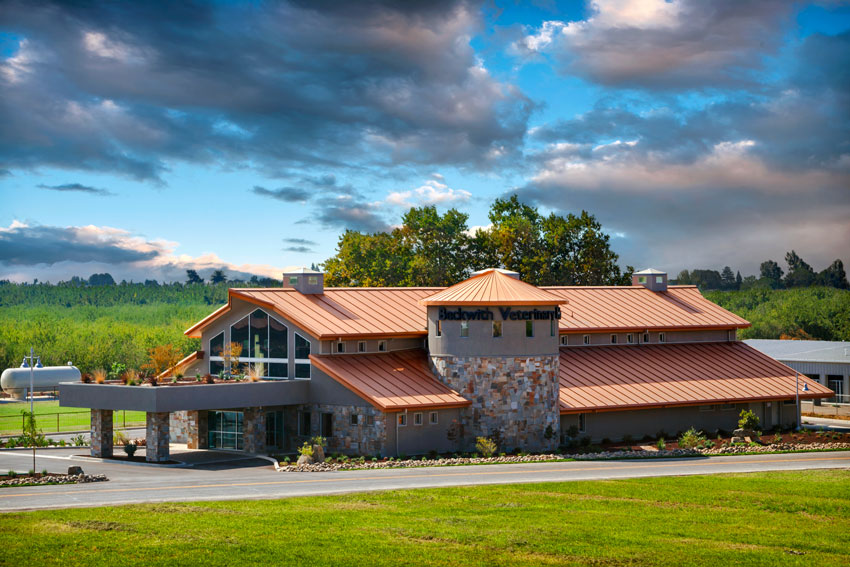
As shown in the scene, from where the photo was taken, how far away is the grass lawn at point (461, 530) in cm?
2236

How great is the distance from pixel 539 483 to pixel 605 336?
2414cm

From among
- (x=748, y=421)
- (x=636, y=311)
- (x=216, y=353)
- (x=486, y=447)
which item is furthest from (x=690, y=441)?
(x=216, y=353)

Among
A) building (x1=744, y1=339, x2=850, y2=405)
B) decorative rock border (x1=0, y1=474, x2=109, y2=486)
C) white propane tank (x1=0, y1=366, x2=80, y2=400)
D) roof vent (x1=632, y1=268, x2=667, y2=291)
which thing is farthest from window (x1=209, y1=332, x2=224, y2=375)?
building (x1=744, y1=339, x2=850, y2=405)

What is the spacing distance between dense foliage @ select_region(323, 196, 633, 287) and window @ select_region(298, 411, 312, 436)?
41.3 m

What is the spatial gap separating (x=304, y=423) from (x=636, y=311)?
24.9 m

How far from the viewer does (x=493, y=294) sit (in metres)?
48.1

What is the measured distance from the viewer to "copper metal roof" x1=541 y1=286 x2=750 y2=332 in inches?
2276

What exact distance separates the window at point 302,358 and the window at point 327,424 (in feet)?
7.60

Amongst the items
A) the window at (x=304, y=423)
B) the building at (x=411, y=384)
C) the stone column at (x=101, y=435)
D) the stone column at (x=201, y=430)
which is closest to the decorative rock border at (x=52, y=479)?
the building at (x=411, y=384)

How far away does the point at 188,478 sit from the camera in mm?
36656

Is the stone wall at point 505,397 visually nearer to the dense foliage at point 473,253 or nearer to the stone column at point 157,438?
the stone column at point 157,438

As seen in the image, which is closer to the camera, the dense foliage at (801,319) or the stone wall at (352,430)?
the stone wall at (352,430)

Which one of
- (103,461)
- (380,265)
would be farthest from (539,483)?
(380,265)

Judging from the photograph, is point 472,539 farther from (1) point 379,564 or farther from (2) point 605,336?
(2) point 605,336
